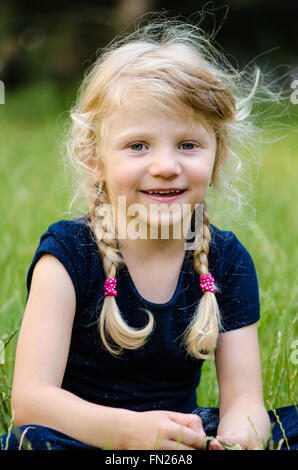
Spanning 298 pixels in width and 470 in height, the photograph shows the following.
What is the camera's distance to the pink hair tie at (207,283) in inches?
67.3

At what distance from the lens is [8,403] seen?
177 cm

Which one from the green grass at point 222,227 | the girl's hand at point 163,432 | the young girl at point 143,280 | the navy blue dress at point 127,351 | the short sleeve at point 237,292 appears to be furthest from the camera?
the green grass at point 222,227

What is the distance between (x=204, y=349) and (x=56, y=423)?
0.41 metres

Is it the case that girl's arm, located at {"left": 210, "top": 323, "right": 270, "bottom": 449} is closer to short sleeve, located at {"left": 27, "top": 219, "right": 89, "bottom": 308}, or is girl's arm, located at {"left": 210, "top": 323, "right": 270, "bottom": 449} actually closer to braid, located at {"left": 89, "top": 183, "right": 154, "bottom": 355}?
braid, located at {"left": 89, "top": 183, "right": 154, "bottom": 355}

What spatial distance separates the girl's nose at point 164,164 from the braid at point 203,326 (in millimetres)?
273

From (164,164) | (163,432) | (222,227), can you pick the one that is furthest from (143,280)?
(222,227)

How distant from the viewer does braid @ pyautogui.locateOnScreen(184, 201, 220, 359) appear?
1651 millimetres

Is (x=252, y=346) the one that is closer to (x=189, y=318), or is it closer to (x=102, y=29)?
(x=189, y=318)

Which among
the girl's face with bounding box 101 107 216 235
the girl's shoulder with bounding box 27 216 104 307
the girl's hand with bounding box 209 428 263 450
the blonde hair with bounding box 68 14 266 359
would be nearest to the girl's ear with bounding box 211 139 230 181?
the blonde hair with bounding box 68 14 266 359

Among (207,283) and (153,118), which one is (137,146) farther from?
(207,283)

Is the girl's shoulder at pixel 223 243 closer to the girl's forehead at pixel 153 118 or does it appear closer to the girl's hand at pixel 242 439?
the girl's forehead at pixel 153 118

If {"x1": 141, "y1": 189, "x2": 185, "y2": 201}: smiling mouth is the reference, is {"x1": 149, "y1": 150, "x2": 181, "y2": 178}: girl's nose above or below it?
above

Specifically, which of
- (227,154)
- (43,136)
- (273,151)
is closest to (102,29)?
(43,136)

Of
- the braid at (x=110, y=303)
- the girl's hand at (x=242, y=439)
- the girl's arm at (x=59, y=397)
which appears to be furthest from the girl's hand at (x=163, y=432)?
the braid at (x=110, y=303)
